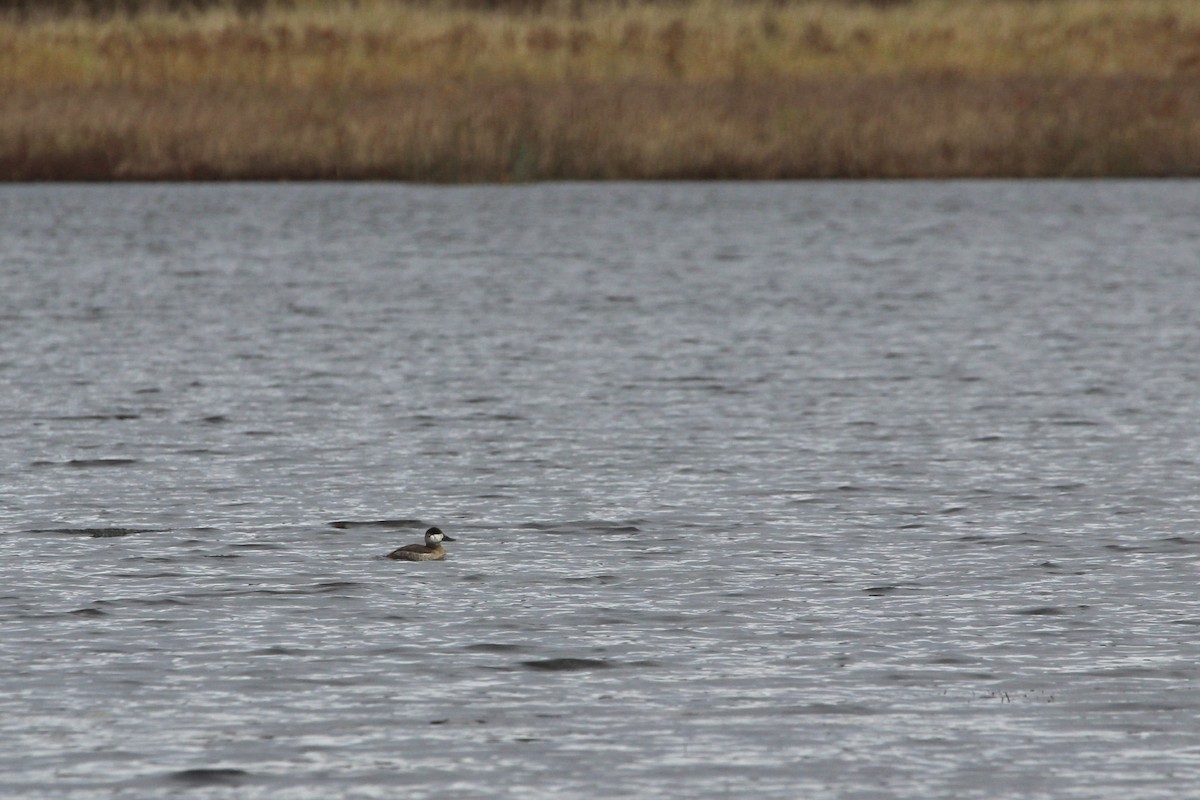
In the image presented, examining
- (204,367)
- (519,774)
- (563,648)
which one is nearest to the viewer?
(519,774)

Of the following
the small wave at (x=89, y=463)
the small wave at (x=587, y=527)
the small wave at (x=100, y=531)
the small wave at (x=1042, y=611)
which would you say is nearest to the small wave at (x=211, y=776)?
the small wave at (x=1042, y=611)

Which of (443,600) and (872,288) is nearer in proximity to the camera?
(443,600)

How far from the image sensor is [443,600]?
418 inches

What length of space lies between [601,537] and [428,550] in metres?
1.17

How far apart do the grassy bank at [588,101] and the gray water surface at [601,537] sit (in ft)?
23.8

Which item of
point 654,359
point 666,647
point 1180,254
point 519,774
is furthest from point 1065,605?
point 1180,254

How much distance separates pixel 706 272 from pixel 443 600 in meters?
19.2

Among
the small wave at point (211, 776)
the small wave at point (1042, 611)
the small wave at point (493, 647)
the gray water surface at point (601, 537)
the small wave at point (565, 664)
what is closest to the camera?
the small wave at point (211, 776)

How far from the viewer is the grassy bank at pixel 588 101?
35125mm

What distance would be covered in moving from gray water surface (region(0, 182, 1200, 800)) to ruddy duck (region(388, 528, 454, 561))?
0.47ft

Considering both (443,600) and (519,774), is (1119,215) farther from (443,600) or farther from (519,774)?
(519,774)

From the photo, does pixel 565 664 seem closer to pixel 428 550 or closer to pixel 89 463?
pixel 428 550

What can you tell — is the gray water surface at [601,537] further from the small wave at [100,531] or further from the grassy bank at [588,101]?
the grassy bank at [588,101]

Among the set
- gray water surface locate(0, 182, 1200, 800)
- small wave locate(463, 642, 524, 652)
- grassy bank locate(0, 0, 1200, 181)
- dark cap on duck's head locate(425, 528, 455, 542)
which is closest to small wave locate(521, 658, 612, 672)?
gray water surface locate(0, 182, 1200, 800)
